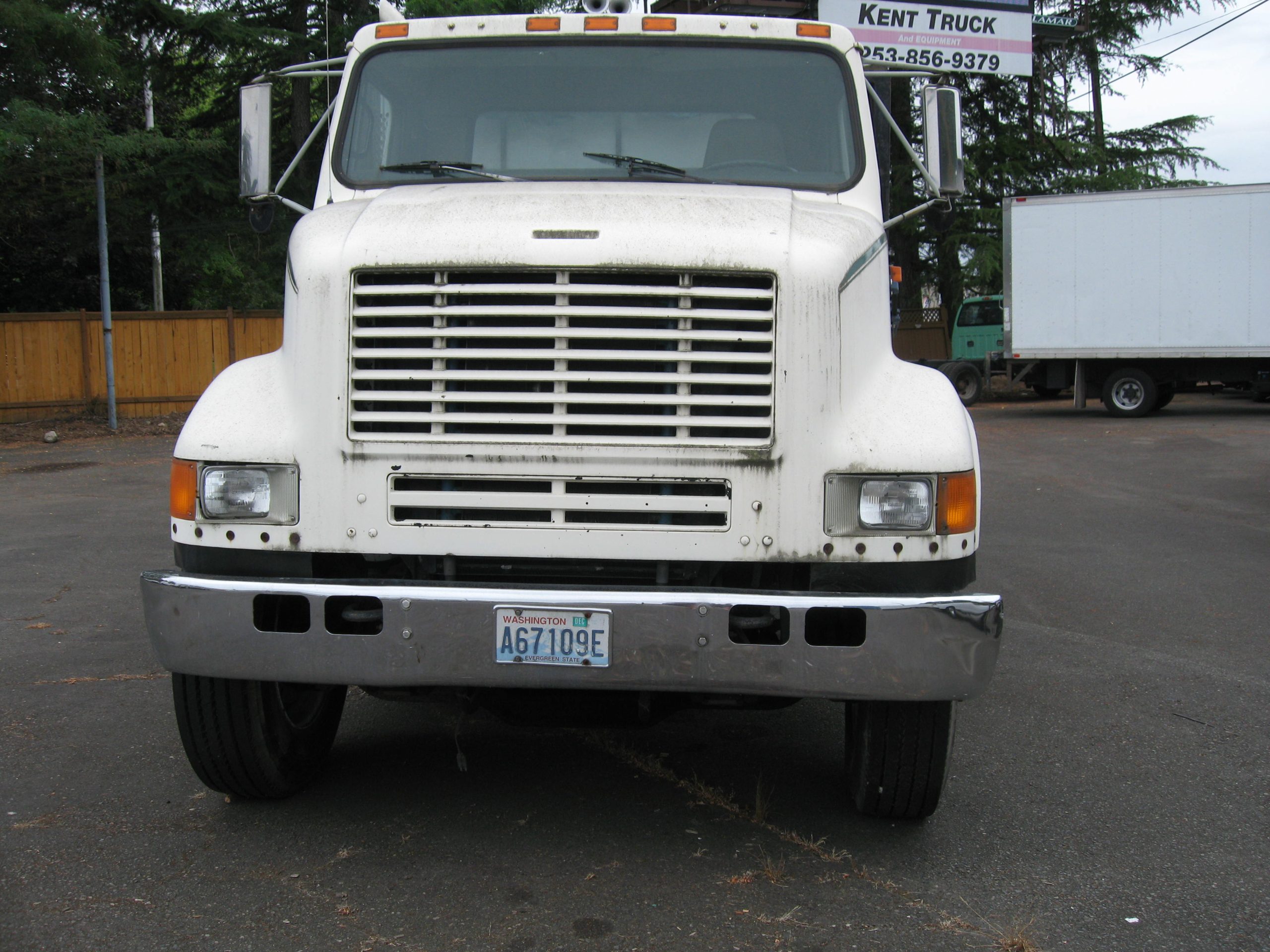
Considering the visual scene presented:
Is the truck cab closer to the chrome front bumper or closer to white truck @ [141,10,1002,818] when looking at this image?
white truck @ [141,10,1002,818]

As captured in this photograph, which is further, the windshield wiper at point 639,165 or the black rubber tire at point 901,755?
the windshield wiper at point 639,165

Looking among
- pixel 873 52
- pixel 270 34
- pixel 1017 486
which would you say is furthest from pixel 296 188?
pixel 1017 486

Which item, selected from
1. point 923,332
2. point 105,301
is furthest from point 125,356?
point 923,332

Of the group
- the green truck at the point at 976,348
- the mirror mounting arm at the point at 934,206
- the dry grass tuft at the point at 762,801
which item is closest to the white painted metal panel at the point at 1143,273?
the green truck at the point at 976,348

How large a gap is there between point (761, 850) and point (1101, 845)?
41.8 inches

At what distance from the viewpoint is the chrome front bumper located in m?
3.33

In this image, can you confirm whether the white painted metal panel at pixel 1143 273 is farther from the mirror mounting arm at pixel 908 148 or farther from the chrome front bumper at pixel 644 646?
Answer: the chrome front bumper at pixel 644 646

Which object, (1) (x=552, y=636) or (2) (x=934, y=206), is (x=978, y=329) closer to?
(2) (x=934, y=206)

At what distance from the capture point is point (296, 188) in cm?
2184

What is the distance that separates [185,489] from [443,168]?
5.43 feet

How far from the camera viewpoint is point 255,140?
5156mm

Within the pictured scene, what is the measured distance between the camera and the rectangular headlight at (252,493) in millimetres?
3582

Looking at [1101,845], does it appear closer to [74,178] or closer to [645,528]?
[645,528]

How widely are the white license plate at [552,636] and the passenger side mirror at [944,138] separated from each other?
8.71 feet
